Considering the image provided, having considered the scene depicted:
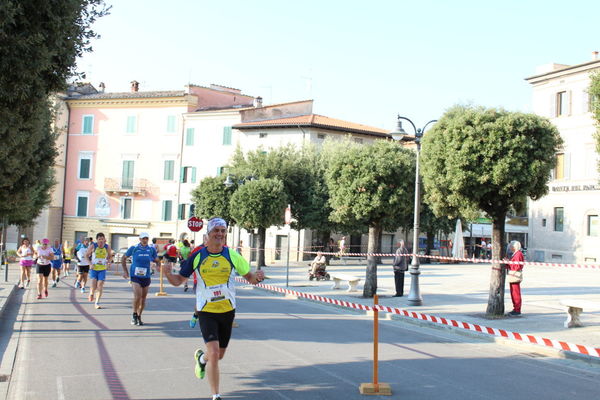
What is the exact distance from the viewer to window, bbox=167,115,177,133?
54.4m

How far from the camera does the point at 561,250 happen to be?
43156 mm

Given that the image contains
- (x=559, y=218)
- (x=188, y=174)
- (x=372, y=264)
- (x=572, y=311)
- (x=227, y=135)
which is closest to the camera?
(x=572, y=311)

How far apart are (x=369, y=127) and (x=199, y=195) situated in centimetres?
1930

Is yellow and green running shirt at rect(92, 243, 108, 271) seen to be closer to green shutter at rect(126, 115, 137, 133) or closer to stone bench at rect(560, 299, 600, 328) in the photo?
stone bench at rect(560, 299, 600, 328)

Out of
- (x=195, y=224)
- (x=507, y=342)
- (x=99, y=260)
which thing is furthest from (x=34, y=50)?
(x=195, y=224)

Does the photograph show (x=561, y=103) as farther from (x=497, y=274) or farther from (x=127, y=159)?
(x=127, y=159)

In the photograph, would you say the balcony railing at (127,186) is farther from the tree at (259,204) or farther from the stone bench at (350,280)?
the stone bench at (350,280)

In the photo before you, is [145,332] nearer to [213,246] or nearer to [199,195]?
[213,246]

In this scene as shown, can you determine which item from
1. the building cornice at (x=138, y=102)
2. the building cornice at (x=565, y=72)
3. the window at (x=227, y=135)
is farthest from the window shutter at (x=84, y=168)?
the building cornice at (x=565, y=72)

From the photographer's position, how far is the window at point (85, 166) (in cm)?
5700

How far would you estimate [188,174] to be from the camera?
177ft

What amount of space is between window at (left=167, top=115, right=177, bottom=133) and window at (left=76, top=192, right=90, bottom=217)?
985cm

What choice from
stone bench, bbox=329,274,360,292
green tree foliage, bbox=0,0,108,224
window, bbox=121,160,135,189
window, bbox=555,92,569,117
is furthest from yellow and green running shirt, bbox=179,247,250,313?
window, bbox=121,160,135,189

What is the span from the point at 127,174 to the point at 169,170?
160 inches
